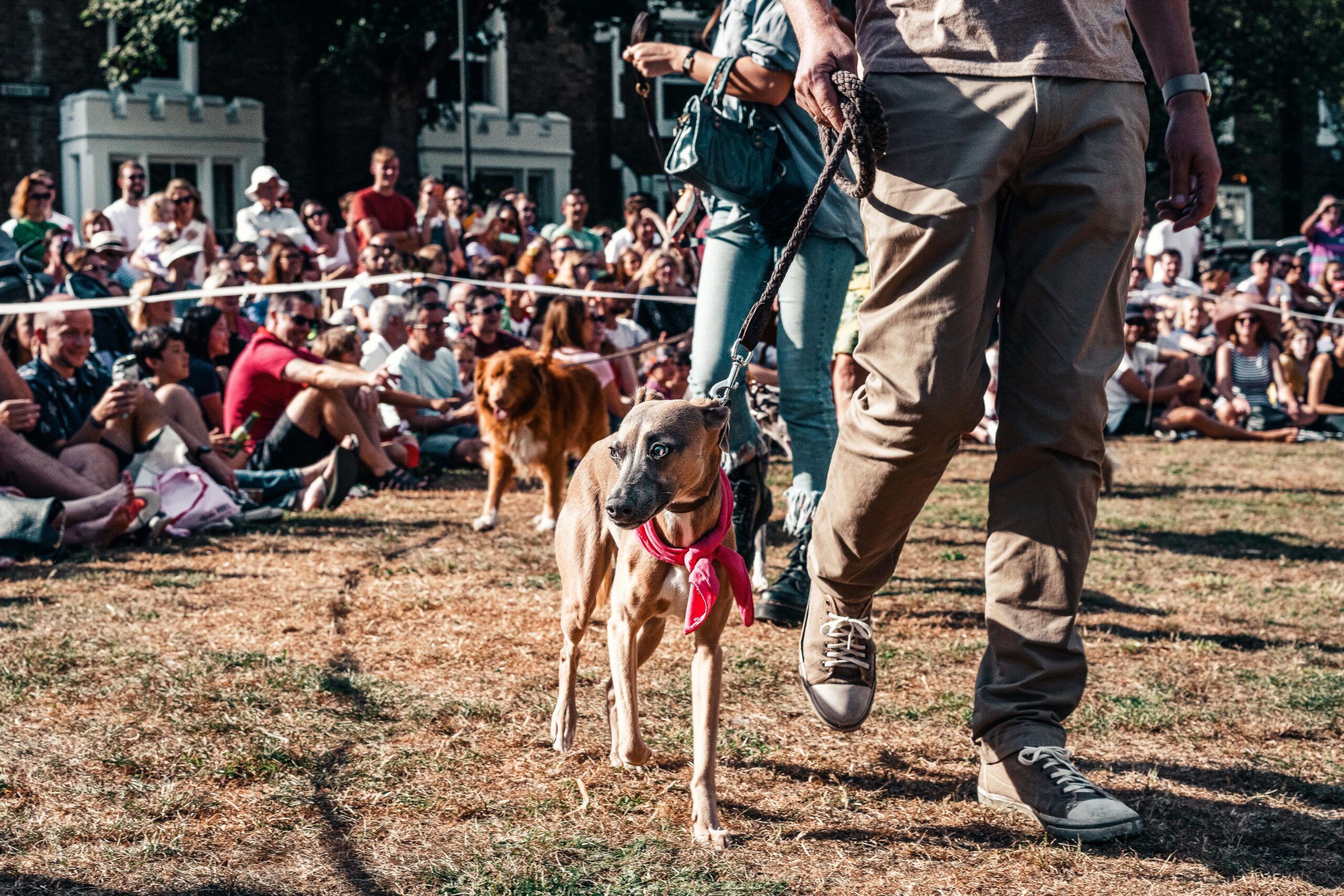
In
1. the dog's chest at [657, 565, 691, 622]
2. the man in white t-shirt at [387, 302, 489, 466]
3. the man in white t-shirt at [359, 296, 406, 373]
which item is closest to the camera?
the dog's chest at [657, 565, 691, 622]

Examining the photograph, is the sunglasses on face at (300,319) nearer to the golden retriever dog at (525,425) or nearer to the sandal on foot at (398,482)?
the sandal on foot at (398,482)

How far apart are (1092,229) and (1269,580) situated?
348cm

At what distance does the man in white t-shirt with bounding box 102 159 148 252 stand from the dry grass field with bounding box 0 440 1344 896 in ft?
21.5

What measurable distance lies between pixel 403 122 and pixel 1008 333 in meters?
19.4

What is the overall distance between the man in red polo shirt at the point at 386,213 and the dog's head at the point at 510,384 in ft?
17.3

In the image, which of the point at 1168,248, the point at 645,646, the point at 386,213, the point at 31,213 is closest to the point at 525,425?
the point at 645,646

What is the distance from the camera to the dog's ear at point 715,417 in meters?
2.87

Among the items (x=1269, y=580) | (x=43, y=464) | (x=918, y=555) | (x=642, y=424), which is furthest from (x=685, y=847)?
(x=43, y=464)

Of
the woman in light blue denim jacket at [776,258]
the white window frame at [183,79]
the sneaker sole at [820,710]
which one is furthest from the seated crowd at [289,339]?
the white window frame at [183,79]

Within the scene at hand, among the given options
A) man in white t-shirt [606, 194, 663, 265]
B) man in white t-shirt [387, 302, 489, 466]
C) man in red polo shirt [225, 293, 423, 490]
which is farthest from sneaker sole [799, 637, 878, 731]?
man in white t-shirt [606, 194, 663, 265]

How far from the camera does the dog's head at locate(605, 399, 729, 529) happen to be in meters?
2.71

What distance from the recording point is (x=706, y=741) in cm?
286

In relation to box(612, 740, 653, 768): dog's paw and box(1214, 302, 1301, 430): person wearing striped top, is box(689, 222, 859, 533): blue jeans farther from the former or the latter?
box(1214, 302, 1301, 430): person wearing striped top

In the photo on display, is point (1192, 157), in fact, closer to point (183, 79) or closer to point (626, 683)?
point (626, 683)
